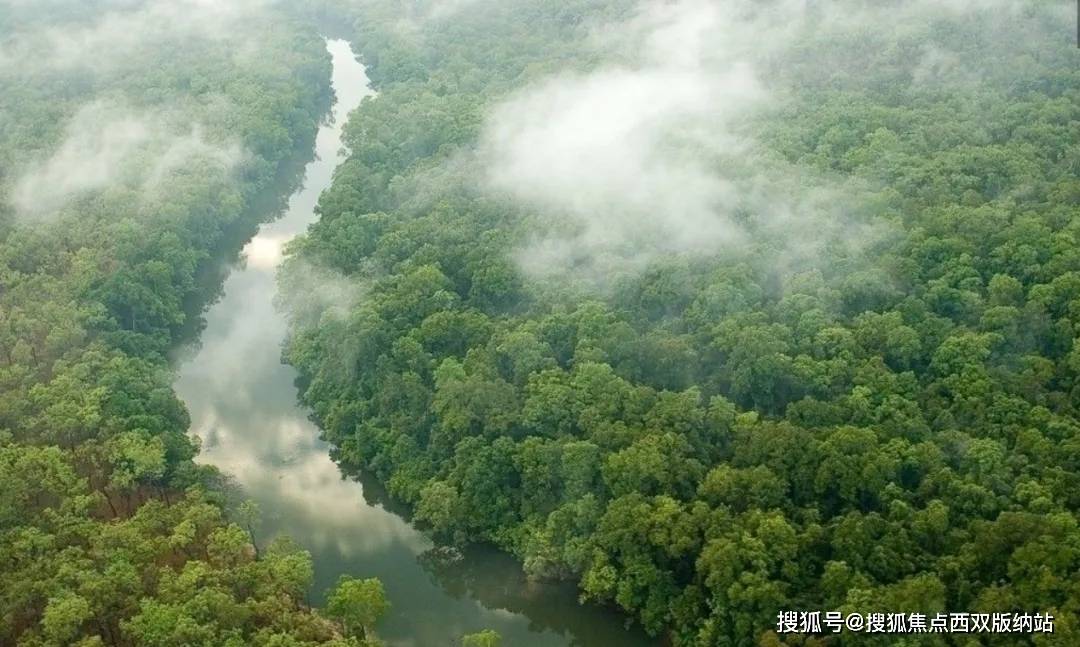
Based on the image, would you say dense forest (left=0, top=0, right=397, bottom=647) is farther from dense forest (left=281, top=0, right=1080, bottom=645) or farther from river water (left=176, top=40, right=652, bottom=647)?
dense forest (left=281, top=0, right=1080, bottom=645)

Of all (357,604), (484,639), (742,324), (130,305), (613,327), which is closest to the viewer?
(484,639)

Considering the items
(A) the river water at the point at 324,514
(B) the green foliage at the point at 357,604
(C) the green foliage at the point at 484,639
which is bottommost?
(C) the green foliage at the point at 484,639

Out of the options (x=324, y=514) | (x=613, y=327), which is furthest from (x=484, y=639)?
(x=613, y=327)

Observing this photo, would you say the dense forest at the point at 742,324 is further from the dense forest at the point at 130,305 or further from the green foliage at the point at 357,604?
the dense forest at the point at 130,305

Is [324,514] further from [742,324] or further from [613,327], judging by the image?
[742,324]

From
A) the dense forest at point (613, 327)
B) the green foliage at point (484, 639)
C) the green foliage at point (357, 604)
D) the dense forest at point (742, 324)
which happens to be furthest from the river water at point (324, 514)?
the green foliage at point (484, 639)
